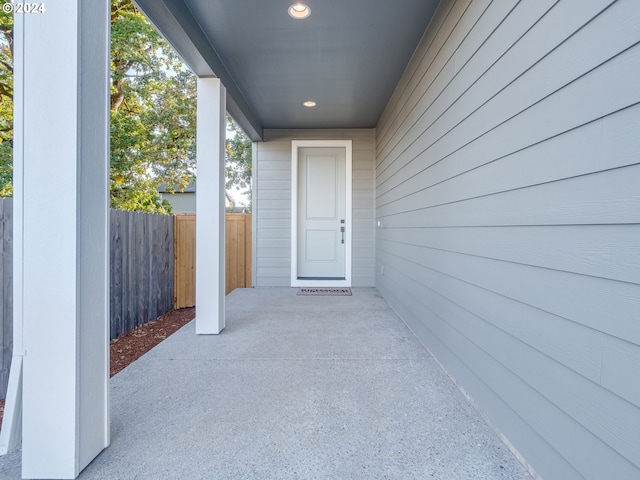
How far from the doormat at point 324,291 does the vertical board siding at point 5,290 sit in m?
3.19

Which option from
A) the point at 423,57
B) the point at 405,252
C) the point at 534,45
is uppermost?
the point at 423,57

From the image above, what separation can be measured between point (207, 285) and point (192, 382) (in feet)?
3.46

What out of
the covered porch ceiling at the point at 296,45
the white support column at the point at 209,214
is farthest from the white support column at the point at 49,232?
the white support column at the point at 209,214

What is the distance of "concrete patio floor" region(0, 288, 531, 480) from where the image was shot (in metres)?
1.39

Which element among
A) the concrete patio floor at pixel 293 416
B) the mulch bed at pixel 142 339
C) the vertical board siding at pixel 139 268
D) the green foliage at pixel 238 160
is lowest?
the mulch bed at pixel 142 339

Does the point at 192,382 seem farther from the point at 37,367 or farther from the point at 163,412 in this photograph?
the point at 37,367

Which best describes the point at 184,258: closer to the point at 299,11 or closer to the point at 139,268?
the point at 139,268

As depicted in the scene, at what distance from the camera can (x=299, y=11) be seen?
8.18 ft

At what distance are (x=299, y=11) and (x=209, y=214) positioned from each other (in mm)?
1718

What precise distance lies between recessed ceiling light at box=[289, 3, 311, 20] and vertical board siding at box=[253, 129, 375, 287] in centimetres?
287

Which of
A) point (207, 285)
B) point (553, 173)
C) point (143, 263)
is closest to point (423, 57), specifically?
point (553, 173)

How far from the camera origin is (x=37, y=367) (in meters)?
1.30

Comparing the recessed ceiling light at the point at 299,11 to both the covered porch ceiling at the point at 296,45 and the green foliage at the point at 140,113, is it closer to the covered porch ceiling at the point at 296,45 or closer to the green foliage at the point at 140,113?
the covered porch ceiling at the point at 296,45

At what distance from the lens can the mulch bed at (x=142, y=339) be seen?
3.30 meters
